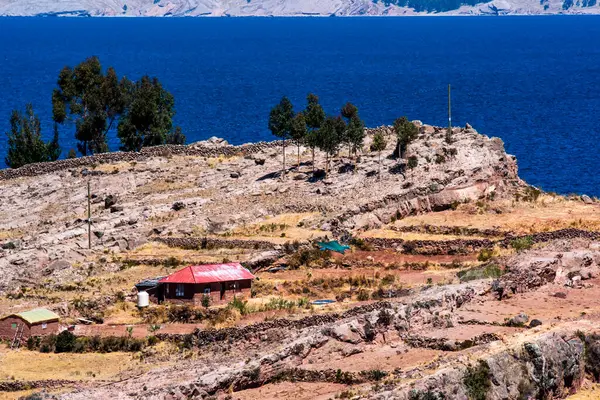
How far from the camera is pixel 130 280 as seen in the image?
73562mm

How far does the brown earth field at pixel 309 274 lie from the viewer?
2080 inches

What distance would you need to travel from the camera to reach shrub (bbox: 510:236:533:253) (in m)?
74.9

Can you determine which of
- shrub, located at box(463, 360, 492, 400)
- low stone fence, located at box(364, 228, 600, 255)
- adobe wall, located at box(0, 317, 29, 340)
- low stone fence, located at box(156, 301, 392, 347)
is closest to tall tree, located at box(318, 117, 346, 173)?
low stone fence, located at box(364, 228, 600, 255)

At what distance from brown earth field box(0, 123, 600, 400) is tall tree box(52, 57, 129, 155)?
10.4 meters

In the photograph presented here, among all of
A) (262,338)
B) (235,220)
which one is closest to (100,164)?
(235,220)

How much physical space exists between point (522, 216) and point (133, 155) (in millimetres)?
33572

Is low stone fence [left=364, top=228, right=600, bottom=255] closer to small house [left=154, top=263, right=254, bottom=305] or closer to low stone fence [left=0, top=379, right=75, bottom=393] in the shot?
small house [left=154, top=263, right=254, bottom=305]

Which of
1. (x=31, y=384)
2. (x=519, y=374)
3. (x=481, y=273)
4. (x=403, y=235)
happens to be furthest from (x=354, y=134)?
(x=519, y=374)

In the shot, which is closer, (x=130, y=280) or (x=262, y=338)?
(x=262, y=338)

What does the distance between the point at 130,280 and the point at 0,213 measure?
81.7ft

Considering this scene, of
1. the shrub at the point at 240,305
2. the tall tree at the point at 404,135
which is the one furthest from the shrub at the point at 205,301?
the tall tree at the point at 404,135

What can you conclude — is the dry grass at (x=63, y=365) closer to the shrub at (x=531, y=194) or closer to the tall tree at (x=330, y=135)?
the shrub at (x=531, y=194)

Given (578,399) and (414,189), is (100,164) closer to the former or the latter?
(414,189)

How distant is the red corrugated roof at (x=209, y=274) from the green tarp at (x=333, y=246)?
8.34 metres
